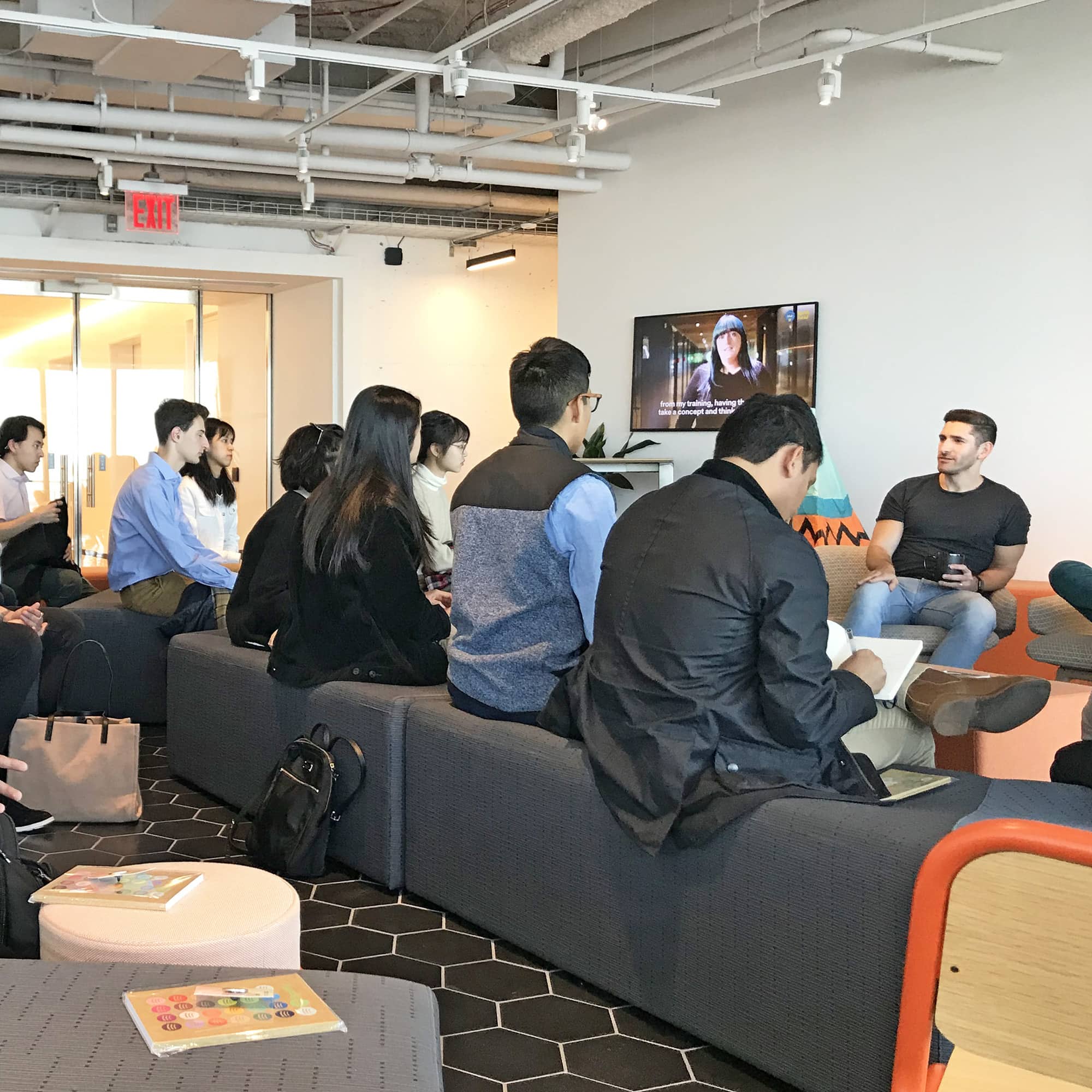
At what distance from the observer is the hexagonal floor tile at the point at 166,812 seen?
4238 millimetres

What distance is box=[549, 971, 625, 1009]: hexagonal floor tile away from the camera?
2841mm

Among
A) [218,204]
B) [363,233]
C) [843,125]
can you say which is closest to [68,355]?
[218,204]

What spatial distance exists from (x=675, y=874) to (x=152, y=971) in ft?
3.70

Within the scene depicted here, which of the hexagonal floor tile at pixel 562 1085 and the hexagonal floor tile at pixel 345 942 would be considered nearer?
the hexagonal floor tile at pixel 562 1085

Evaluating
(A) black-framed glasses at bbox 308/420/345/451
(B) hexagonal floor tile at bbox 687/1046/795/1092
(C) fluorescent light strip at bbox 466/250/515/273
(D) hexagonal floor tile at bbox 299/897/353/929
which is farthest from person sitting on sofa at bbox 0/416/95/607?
(C) fluorescent light strip at bbox 466/250/515/273

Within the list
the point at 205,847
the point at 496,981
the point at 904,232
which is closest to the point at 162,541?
the point at 205,847

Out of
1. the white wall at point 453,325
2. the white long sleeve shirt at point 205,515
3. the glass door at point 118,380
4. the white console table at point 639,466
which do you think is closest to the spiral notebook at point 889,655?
the white long sleeve shirt at point 205,515

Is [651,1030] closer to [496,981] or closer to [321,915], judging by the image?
[496,981]

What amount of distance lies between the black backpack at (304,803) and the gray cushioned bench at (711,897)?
1.15 ft

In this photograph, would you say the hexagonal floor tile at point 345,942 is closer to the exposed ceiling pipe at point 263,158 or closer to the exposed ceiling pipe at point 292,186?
the exposed ceiling pipe at point 263,158

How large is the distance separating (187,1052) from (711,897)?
1.24m

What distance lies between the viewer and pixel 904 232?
6.62 m

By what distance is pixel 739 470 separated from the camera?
8.44ft

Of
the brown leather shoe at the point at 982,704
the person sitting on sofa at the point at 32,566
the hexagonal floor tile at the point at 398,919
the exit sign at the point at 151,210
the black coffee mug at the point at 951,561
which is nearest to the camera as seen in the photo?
the brown leather shoe at the point at 982,704
